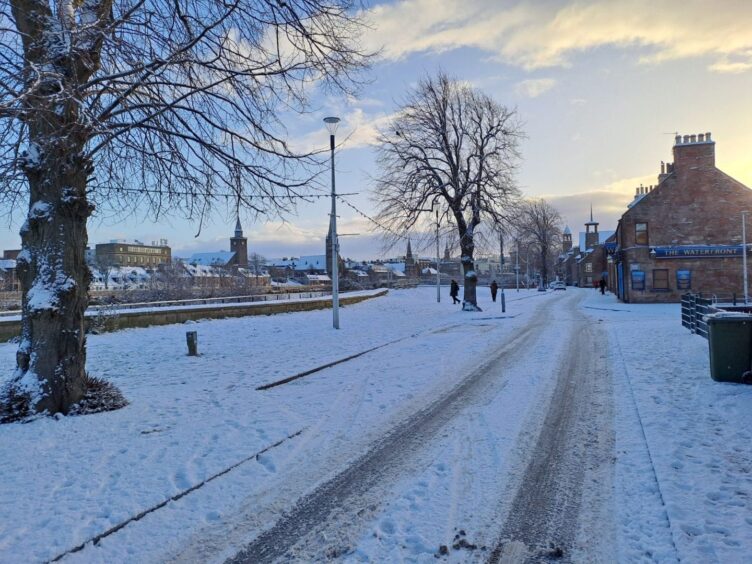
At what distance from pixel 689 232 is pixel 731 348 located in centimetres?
2752

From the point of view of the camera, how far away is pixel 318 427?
20.7 feet

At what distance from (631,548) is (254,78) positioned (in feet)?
23.7

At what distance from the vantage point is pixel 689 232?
31484mm

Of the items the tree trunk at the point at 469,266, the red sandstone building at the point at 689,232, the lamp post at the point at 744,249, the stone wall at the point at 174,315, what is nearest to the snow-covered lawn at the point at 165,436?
the stone wall at the point at 174,315

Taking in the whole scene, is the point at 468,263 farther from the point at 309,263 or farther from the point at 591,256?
the point at 309,263

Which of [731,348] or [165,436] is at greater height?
[731,348]

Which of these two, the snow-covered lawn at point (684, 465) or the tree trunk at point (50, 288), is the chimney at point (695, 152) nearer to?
the snow-covered lawn at point (684, 465)

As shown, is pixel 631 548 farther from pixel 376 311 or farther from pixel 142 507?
pixel 376 311

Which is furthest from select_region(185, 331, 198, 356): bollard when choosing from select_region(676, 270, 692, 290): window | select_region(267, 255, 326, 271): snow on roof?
select_region(267, 255, 326, 271): snow on roof

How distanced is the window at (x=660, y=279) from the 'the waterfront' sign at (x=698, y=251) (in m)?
0.97

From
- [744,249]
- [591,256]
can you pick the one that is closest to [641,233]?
[744,249]

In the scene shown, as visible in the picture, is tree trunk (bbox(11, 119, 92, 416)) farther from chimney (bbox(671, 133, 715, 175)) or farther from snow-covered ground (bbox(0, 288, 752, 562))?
chimney (bbox(671, 133, 715, 175))

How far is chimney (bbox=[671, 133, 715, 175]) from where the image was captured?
30875 millimetres

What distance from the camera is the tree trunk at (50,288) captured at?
6.61 meters
